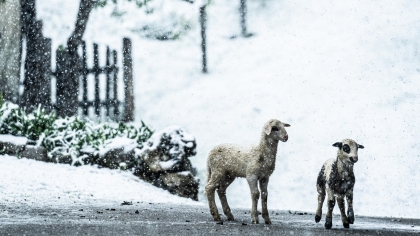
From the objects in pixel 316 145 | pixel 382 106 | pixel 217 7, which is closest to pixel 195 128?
pixel 316 145

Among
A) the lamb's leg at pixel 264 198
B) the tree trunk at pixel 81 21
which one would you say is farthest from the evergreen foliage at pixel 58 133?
the lamb's leg at pixel 264 198

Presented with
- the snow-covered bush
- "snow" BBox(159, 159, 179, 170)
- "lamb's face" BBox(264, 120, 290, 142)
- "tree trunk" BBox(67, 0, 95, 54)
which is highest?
"tree trunk" BBox(67, 0, 95, 54)

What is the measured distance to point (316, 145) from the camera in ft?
46.0

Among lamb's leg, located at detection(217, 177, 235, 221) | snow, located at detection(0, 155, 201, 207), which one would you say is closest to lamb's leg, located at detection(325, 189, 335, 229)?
lamb's leg, located at detection(217, 177, 235, 221)

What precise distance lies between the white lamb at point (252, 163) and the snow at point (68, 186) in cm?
223

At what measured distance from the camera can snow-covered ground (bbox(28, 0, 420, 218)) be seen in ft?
41.6

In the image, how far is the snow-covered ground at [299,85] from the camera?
12680 millimetres

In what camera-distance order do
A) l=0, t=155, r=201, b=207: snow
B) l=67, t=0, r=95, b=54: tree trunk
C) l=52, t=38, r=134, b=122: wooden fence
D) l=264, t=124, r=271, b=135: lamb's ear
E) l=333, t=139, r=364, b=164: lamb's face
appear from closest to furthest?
l=333, t=139, r=364, b=164: lamb's face → l=264, t=124, r=271, b=135: lamb's ear → l=0, t=155, r=201, b=207: snow → l=52, t=38, r=134, b=122: wooden fence → l=67, t=0, r=95, b=54: tree trunk

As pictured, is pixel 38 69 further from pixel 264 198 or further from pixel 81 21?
pixel 264 198

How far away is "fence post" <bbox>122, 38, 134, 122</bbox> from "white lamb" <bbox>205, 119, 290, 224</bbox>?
10210 millimetres

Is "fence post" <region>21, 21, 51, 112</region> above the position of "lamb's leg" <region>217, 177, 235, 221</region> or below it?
above

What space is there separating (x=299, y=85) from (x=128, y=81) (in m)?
5.02

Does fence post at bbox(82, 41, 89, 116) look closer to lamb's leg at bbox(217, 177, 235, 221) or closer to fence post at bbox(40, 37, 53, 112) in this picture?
fence post at bbox(40, 37, 53, 112)

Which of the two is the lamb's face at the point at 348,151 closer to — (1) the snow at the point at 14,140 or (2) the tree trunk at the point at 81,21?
(1) the snow at the point at 14,140
